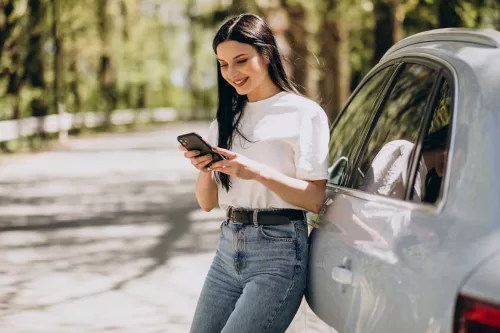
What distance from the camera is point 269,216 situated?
3.47 m

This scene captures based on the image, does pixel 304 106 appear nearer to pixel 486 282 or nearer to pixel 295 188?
pixel 295 188

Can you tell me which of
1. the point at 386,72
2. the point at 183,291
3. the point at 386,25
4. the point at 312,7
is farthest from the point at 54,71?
the point at 386,72

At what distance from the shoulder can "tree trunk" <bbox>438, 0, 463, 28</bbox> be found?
273 inches

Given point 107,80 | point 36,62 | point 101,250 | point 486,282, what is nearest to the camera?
point 486,282

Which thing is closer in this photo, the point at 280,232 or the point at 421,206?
the point at 421,206

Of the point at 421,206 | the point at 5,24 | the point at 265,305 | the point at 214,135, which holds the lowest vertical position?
the point at 5,24

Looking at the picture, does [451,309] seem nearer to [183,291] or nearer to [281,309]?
[281,309]

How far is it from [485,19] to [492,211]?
9.82m

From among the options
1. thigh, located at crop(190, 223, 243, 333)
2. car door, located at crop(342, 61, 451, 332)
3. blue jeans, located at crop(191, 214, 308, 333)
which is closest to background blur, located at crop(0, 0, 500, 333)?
car door, located at crop(342, 61, 451, 332)

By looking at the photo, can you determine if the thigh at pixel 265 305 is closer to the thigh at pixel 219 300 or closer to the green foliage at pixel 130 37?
the thigh at pixel 219 300

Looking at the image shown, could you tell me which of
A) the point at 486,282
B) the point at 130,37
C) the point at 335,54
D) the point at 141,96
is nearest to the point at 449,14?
the point at 486,282

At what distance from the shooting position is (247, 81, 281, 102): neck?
370cm

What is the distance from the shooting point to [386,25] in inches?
527

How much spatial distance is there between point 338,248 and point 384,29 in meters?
10.6
